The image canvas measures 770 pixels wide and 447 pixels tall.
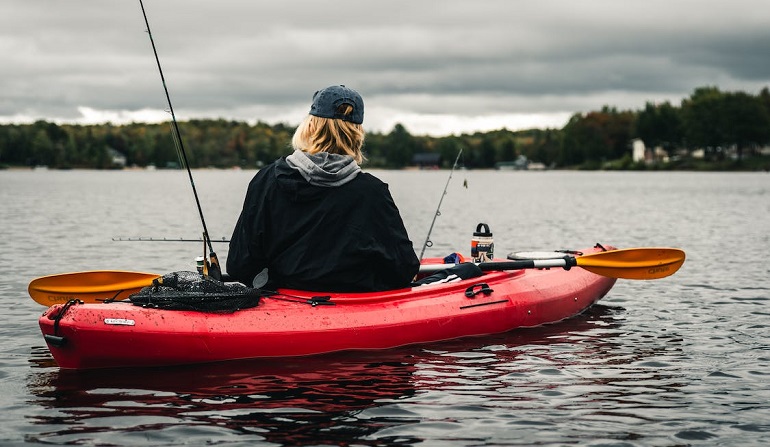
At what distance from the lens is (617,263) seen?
10.5 meters

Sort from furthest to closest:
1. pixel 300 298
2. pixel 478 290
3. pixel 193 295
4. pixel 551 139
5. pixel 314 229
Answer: pixel 551 139 < pixel 478 290 < pixel 300 298 < pixel 314 229 < pixel 193 295

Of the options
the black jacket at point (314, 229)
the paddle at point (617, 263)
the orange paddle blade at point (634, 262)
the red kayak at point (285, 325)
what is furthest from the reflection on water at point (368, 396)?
the orange paddle blade at point (634, 262)

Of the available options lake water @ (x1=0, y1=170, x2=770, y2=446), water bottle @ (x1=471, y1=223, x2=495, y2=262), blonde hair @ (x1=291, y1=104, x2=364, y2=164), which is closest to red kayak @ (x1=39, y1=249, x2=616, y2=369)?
lake water @ (x1=0, y1=170, x2=770, y2=446)

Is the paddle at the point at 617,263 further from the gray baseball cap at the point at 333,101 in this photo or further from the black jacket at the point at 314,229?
the gray baseball cap at the point at 333,101

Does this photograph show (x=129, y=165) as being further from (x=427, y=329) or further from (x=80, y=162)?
(x=427, y=329)

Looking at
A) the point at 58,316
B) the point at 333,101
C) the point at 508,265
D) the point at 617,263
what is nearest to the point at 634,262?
the point at 617,263

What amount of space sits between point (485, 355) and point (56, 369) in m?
4.00

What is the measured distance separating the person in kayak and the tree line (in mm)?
110377

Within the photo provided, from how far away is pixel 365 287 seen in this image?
27.5 ft

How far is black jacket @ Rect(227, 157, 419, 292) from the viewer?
25.4 ft

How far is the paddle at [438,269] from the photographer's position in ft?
29.6

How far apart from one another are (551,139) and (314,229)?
185m

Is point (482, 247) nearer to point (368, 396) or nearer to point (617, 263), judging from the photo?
point (617, 263)

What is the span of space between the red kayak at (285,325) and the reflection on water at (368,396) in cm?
14
